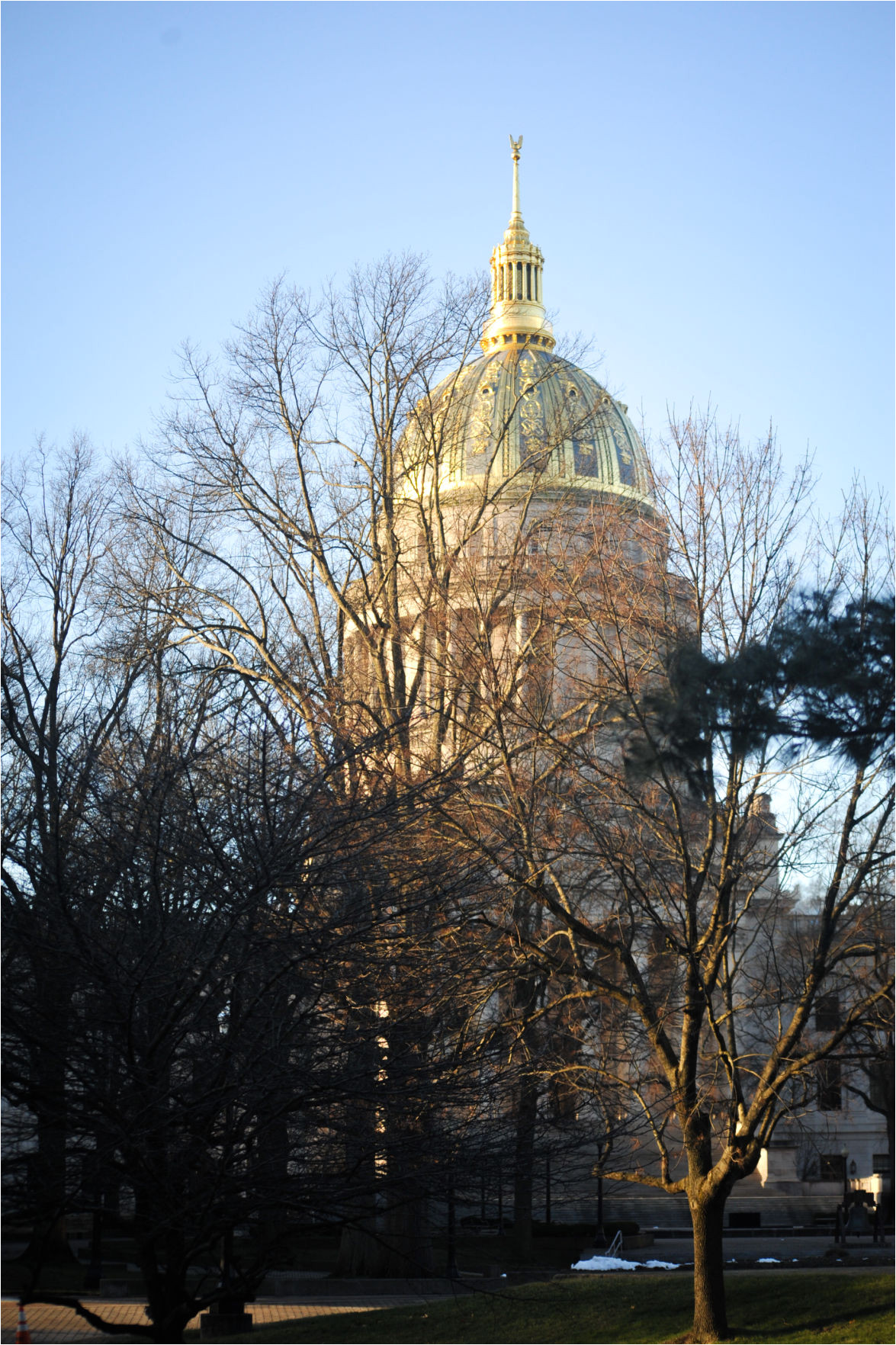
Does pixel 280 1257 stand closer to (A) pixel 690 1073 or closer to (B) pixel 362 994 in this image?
(B) pixel 362 994

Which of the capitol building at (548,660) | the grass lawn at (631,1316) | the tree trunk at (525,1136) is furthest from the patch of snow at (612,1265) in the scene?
the tree trunk at (525,1136)

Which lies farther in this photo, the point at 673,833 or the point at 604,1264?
the point at 604,1264

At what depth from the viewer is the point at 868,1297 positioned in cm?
1683

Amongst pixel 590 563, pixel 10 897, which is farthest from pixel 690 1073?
pixel 10 897

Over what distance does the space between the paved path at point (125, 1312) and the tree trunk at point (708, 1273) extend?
4.68 metres

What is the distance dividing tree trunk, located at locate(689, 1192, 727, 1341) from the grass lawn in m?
0.31

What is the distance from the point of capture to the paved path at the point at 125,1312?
55.6ft

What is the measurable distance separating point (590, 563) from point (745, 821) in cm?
405

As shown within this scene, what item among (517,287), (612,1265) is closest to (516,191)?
(517,287)

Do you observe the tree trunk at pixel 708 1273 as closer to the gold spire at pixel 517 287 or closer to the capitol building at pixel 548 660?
the capitol building at pixel 548 660

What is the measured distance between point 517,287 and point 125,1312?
53.7 meters

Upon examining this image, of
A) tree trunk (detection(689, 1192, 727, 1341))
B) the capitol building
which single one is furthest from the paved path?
tree trunk (detection(689, 1192, 727, 1341))

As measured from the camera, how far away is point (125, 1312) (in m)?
17.6

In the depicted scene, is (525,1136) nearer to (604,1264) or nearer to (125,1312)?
(125,1312)
